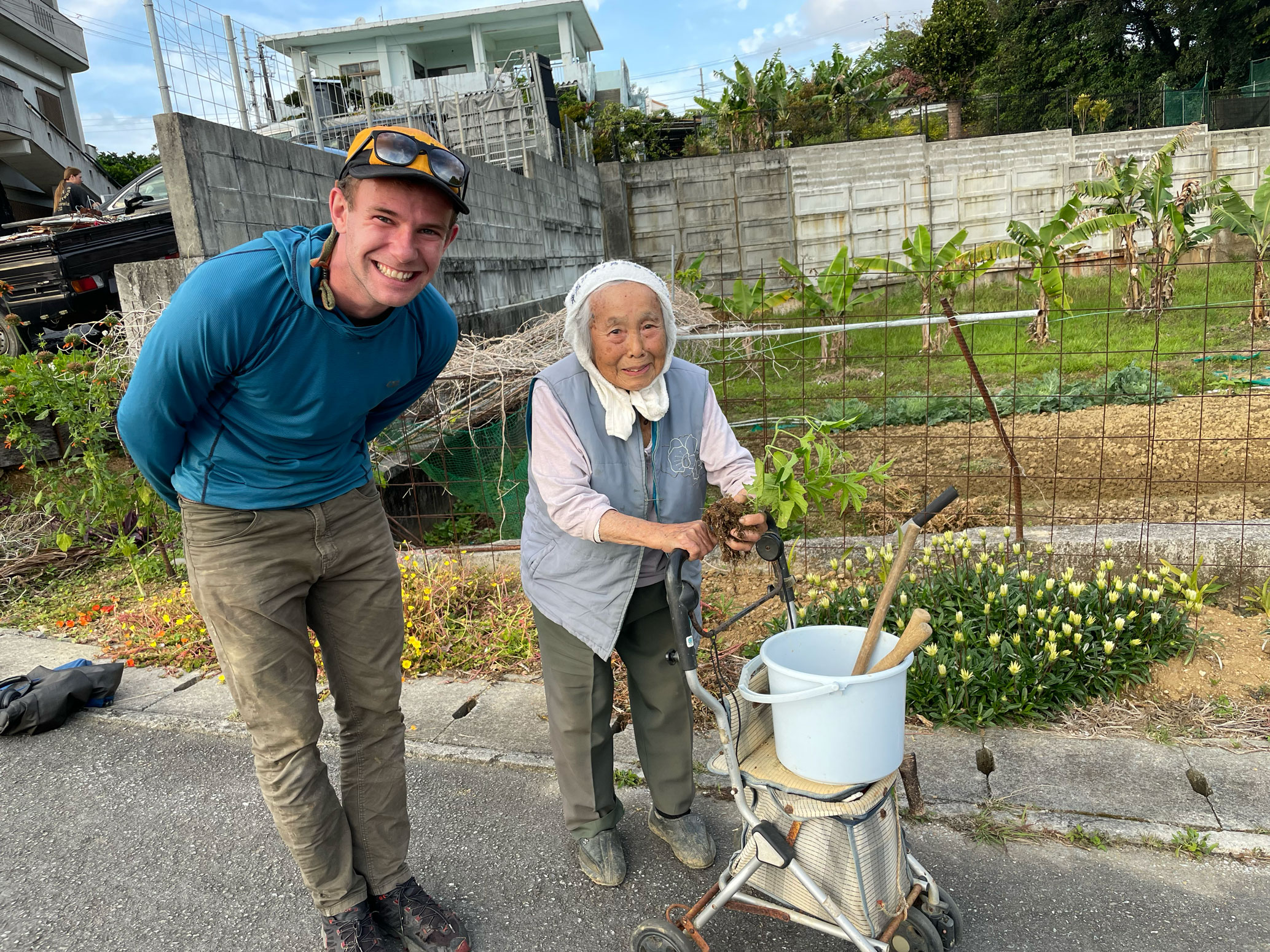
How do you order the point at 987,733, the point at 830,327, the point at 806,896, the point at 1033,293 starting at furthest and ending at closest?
the point at 1033,293, the point at 830,327, the point at 987,733, the point at 806,896

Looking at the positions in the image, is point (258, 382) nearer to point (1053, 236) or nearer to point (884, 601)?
point (884, 601)

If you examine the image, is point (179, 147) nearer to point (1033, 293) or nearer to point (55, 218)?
point (55, 218)

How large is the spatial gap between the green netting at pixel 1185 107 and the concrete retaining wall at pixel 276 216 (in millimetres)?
19164

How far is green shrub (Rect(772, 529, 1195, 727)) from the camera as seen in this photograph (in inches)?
134

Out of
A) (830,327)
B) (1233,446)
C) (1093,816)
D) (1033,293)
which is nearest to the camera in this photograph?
(1093,816)

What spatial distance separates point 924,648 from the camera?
344 cm

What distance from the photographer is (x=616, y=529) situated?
2.31 metres

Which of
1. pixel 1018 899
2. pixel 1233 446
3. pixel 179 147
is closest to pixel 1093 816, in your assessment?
pixel 1018 899

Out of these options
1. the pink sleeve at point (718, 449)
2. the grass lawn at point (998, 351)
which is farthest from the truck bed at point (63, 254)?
the pink sleeve at point (718, 449)

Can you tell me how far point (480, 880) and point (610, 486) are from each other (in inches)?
58.9

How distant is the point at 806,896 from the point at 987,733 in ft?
4.96

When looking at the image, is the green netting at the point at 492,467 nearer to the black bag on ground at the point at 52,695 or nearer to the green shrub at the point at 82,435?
the green shrub at the point at 82,435

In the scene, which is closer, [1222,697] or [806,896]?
[806,896]

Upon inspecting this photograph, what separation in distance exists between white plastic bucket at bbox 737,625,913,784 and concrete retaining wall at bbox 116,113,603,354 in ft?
14.7
